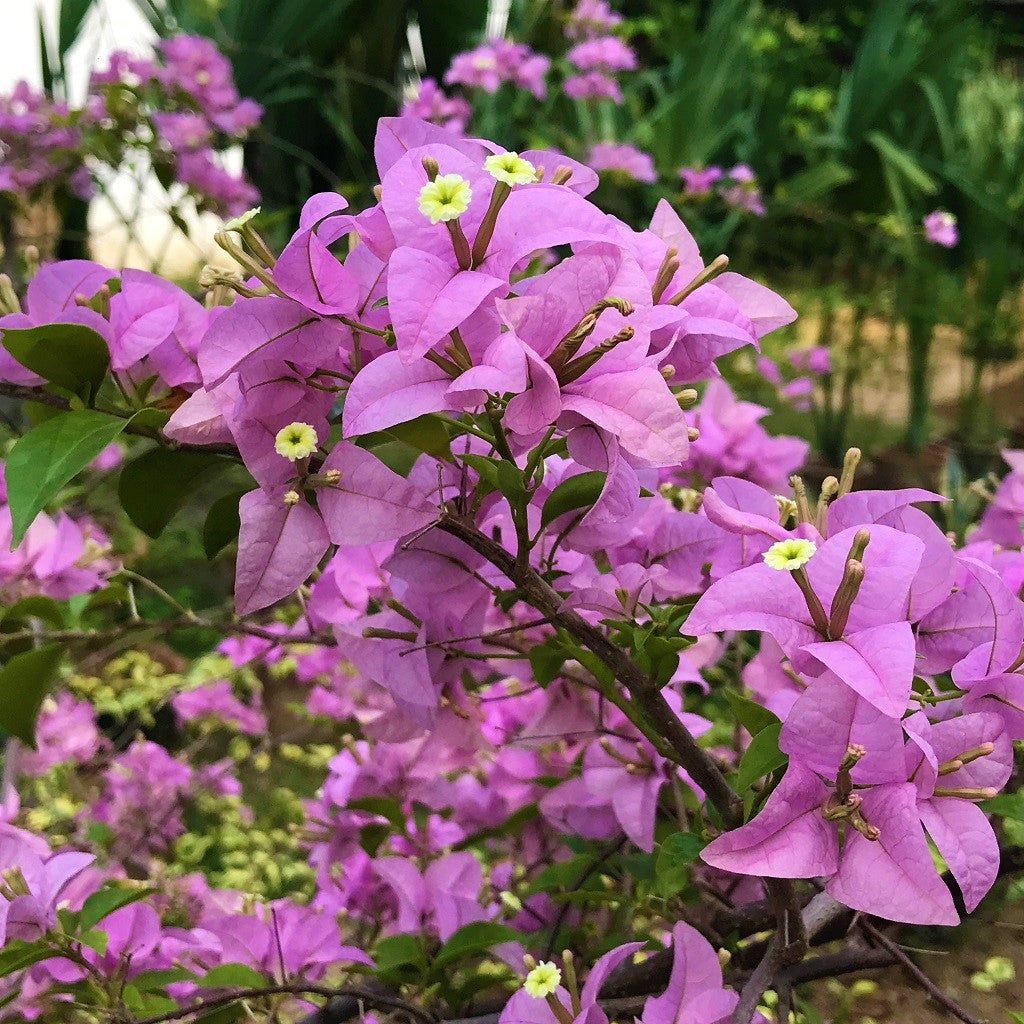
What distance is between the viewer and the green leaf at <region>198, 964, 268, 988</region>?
488 millimetres

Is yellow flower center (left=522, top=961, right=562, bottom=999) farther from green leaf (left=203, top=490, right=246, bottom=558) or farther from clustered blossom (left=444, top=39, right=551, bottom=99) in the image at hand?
clustered blossom (left=444, top=39, right=551, bottom=99)

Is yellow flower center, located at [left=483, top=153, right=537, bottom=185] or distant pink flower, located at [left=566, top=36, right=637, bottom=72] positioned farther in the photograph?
distant pink flower, located at [left=566, top=36, right=637, bottom=72]

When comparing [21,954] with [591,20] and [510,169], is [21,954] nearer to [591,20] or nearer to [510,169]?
[510,169]

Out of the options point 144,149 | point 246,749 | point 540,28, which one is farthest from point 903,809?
point 540,28

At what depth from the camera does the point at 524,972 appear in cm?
55

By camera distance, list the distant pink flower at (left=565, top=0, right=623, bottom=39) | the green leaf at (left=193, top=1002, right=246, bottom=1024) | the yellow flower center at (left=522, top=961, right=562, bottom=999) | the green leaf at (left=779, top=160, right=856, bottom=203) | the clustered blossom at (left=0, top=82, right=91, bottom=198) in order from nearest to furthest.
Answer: the yellow flower center at (left=522, top=961, right=562, bottom=999), the green leaf at (left=193, top=1002, right=246, bottom=1024), the clustered blossom at (left=0, top=82, right=91, bottom=198), the distant pink flower at (left=565, top=0, right=623, bottom=39), the green leaf at (left=779, top=160, right=856, bottom=203)

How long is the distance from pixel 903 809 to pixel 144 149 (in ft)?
5.55

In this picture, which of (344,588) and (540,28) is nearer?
(344,588)

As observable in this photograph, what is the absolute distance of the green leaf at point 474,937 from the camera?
0.52 meters

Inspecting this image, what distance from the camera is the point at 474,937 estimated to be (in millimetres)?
529

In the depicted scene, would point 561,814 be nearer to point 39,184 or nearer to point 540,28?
point 39,184

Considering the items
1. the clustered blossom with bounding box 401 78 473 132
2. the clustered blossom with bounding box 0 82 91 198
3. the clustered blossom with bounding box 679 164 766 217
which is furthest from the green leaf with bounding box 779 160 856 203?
the clustered blossom with bounding box 0 82 91 198

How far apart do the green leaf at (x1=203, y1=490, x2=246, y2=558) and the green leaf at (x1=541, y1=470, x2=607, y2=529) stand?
134 mm

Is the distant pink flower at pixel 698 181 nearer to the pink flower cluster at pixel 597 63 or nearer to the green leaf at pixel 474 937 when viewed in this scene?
the pink flower cluster at pixel 597 63
